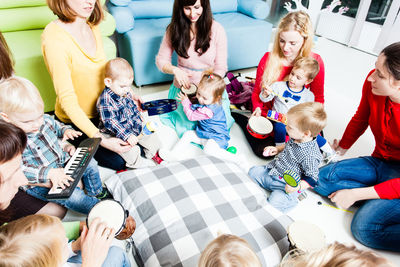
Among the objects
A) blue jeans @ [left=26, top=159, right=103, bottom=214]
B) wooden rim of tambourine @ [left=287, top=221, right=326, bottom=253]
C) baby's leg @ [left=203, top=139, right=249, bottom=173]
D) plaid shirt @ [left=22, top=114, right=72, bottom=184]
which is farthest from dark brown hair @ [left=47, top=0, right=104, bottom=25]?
wooden rim of tambourine @ [left=287, top=221, right=326, bottom=253]

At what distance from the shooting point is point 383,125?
135 centimetres

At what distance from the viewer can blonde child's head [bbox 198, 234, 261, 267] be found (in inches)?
27.2

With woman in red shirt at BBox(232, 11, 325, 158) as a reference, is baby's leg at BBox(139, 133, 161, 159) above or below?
below

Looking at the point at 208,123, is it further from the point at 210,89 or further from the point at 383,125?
the point at 383,125

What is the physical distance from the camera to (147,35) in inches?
86.8

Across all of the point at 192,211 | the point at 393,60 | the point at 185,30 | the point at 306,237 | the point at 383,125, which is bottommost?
the point at 192,211

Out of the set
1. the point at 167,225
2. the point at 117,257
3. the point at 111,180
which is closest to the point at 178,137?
the point at 111,180

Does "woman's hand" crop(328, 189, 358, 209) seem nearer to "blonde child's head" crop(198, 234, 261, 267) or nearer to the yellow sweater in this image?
"blonde child's head" crop(198, 234, 261, 267)

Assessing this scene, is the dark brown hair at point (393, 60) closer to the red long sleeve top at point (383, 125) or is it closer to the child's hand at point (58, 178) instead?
the red long sleeve top at point (383, 125)

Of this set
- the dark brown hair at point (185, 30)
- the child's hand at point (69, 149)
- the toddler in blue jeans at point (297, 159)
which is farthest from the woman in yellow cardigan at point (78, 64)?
the toddler in blue jeans at point (297, 159)

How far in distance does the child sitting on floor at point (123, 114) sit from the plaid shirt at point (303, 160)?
0.78 meters

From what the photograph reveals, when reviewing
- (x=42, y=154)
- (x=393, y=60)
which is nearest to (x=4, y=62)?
(x=42, y=154)

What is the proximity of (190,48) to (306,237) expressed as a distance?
144cm

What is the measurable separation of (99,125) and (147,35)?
1025 mm
